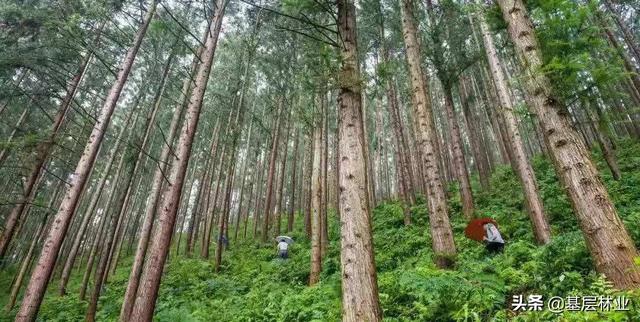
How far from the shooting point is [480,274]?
4938 mm

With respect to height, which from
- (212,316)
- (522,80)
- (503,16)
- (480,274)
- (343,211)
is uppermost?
(503,16)

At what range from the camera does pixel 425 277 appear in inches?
199

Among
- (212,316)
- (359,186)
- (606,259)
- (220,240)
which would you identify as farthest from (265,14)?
(606,259)

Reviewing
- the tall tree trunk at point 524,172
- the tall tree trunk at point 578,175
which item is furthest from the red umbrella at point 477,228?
the tall tree trunk at point 578,175

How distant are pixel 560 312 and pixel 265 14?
52.4 ft

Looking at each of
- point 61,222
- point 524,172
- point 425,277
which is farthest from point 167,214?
point 524,172

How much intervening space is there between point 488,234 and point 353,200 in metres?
4.91

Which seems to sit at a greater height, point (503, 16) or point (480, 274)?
point (503, 16)

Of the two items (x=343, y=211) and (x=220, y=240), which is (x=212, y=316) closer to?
(x=343, y=211)

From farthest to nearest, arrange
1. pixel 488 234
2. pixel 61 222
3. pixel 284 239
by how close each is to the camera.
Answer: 1. pixel 284 239
2. pixel 61 222
3. pixel 488 234

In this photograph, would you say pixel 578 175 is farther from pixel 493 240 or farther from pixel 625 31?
pixel 625 31

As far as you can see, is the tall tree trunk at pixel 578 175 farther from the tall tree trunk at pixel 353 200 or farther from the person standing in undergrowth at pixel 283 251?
the person standing in undergrowth at pixel 283 251

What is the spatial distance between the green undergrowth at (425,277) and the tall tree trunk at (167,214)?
135 centimetres

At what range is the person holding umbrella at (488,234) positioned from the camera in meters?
7.45
